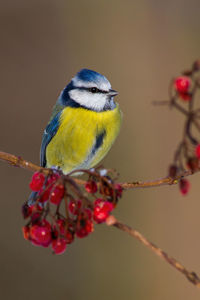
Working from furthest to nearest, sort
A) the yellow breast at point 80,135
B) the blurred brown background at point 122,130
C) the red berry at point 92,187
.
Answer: the blurred brown background at point 122,130
the yellow breast at point 80,135
the red berry at point 92,187

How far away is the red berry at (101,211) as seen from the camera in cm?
98

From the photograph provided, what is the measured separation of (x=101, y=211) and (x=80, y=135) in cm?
100

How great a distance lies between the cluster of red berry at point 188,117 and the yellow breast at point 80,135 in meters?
1.06

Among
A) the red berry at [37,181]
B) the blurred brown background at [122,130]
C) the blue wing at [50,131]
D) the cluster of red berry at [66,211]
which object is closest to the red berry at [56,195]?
the cluster of red berry at [66,211]

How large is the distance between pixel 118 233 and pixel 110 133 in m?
1.38

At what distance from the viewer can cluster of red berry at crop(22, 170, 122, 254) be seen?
0.99m

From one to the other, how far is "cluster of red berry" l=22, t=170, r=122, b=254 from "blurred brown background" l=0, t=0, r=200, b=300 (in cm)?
193

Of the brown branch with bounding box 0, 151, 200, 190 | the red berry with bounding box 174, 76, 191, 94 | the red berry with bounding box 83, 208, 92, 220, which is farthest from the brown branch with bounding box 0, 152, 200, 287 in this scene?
the red berry with bounding box 174, 76, 191, 94

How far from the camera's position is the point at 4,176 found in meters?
3.14

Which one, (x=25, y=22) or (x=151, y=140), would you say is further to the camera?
(x=25, y=22)

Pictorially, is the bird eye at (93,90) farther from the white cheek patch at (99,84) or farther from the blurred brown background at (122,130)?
the blurred brown background at (122,130)

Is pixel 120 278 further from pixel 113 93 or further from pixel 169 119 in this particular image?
pixel 113 93

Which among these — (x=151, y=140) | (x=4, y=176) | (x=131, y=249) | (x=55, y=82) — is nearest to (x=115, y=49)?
(x=55, y=82)

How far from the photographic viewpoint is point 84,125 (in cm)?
197
